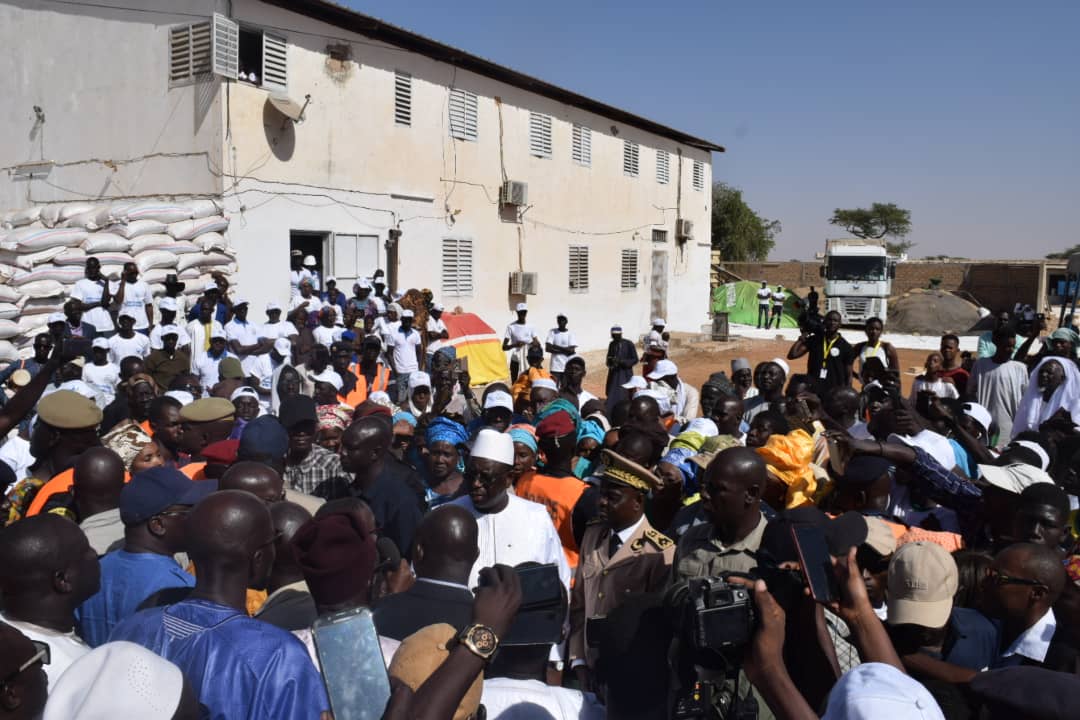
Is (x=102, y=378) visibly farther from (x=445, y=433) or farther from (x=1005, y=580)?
(x=1005, y=580)

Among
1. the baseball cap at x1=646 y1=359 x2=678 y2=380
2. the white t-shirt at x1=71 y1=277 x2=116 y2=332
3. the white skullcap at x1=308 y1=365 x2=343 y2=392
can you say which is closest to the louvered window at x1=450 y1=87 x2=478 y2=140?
the white t-shirt at x1=71 y1=277 x2=116 y2=332

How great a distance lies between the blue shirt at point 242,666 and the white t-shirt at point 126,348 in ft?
24.4

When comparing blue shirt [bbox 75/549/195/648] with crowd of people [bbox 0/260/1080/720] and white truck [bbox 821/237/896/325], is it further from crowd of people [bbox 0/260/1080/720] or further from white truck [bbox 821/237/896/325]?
white truck [bbox 821/237/896/325]

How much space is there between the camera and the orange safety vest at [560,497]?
421 cm

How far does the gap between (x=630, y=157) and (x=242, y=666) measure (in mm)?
22476

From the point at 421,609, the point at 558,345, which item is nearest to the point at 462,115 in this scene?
the point at 558,345

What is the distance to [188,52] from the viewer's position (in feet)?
41.3

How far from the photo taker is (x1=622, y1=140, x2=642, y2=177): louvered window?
75.5ft

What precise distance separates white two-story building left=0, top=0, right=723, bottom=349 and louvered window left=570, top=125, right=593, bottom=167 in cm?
17

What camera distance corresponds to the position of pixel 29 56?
563 inches

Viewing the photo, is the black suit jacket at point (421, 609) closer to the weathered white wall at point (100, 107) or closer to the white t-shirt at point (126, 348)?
the white t-shirt at point (126, 348)

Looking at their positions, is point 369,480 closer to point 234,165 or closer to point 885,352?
point 885,352

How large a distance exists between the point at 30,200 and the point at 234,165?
4636mm

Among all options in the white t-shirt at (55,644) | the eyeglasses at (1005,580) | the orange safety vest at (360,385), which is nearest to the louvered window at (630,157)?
the orange safety vest at (360,385)
